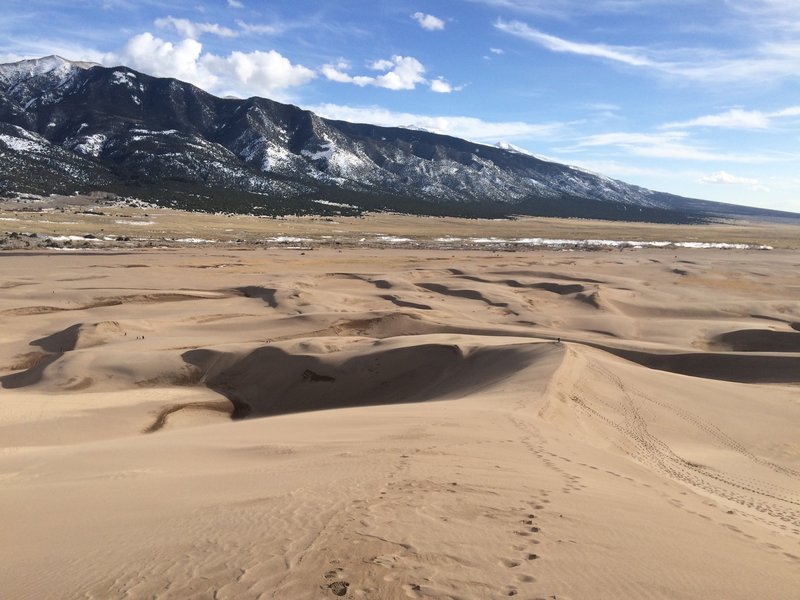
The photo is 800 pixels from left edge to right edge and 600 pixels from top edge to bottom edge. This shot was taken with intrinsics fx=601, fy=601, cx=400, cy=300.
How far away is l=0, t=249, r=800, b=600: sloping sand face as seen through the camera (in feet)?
15.3

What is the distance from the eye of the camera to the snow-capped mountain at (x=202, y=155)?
10694cm

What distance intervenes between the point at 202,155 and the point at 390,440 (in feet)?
440

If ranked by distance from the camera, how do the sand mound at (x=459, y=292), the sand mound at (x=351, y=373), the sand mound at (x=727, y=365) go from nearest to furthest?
the sand mound at (x=351, y=373) < the sand mound at (x=727, y=365) < the sand mound at (x=459, y=292)

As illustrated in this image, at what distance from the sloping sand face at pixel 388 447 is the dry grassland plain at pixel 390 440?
4 centimetres

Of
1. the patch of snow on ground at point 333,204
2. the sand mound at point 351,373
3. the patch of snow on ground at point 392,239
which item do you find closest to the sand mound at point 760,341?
the sand mound at point 351,373

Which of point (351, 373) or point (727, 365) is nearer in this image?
point (351, 373)

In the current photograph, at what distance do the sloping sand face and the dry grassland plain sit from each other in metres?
0.04

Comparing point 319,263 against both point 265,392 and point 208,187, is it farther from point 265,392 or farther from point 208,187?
point 208,187

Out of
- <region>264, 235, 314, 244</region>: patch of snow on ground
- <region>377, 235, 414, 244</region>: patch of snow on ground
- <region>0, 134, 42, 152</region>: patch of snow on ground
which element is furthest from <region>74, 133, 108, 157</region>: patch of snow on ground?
<region>377, 235, 414, 244</region>: patch of snow on ground

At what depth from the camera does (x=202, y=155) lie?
132 meters

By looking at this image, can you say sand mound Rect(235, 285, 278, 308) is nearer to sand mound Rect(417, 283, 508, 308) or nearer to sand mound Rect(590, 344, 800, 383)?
sand mound Rect(417, 283, 508, 308)

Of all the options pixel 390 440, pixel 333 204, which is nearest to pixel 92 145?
pixel 333 204

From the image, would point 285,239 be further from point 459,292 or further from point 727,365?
point 727,365

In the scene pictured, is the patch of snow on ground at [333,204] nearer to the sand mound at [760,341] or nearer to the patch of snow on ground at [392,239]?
the patch of snow on ground at [392,239]
